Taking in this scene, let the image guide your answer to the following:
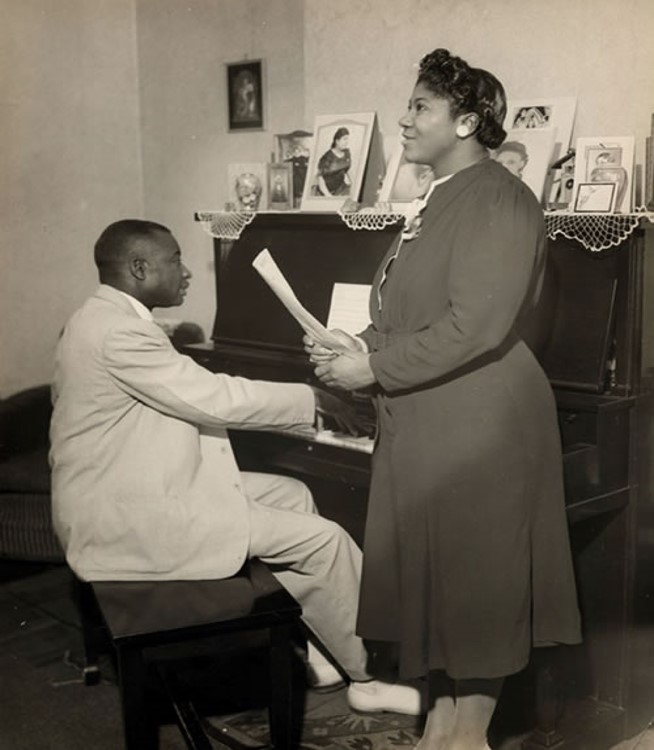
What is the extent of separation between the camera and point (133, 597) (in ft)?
8.25

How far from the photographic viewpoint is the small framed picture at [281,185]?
12.7ft

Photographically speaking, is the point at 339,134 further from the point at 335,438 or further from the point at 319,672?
the point at 319,672

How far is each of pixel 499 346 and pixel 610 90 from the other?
1.16 m

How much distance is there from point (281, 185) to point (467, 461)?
6.44ft

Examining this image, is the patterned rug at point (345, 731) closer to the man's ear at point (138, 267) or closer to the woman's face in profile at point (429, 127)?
the man's ear at point (138, 267)

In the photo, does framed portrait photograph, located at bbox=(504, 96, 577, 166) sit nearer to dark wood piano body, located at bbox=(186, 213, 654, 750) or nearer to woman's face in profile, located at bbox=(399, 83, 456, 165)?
dark wood piano body, located at bbox=(186, 213, 654, 750)

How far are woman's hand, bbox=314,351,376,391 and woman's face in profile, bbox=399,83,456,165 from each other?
1.57 feet

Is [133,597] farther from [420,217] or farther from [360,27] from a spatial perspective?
[360,27]

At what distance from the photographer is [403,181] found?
3.37m

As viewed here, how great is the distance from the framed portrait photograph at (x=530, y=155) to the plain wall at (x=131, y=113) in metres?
0.73

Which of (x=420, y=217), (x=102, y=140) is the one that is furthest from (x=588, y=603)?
(x=102, y=140)

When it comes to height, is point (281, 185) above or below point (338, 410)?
above

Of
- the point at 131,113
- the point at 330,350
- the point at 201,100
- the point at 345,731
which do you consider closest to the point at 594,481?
the point at 330,350

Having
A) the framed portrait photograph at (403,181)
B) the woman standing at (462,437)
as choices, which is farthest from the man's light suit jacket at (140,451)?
the framed portrait photograph at (403,181)
